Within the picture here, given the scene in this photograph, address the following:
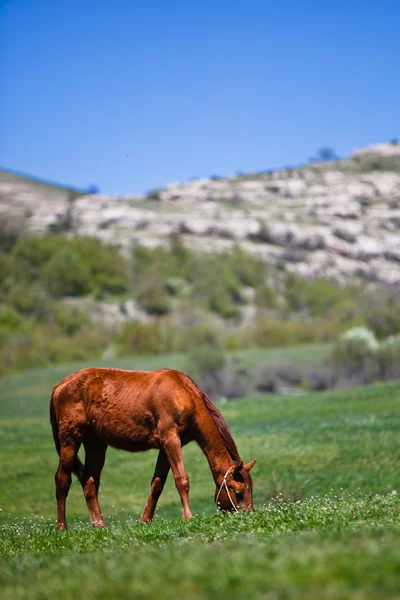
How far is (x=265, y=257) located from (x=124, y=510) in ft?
341


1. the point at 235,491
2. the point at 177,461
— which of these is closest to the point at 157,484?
the point at 177,461

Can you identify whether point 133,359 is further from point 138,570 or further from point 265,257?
point 138,570

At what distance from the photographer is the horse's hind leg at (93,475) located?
49.2 ft

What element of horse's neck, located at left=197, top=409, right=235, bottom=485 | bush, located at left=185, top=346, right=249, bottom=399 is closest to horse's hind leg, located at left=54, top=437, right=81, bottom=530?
horse's neck, located at left=197, top=409, right=235, bottom=485

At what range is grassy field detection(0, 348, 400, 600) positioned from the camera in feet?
21.4

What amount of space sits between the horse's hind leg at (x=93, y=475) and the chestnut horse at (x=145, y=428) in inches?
0.7

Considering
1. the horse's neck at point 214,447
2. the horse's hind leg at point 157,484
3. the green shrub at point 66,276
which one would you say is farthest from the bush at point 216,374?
the horse's neck at point 214,447

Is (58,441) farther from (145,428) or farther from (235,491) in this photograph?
(235,491)

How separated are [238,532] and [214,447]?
335 centimetres

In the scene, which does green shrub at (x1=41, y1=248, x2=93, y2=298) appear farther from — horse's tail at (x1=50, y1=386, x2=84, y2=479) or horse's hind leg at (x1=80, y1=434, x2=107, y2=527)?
horse's hind leg at (x1=80, y1=434, x2=107, y2=527)

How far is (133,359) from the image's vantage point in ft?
240

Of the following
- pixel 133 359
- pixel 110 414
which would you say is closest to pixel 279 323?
pixel 133 359

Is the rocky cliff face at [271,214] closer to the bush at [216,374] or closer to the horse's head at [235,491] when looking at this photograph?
the bush at [216,374]

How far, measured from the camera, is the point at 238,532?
11172 millimetres
